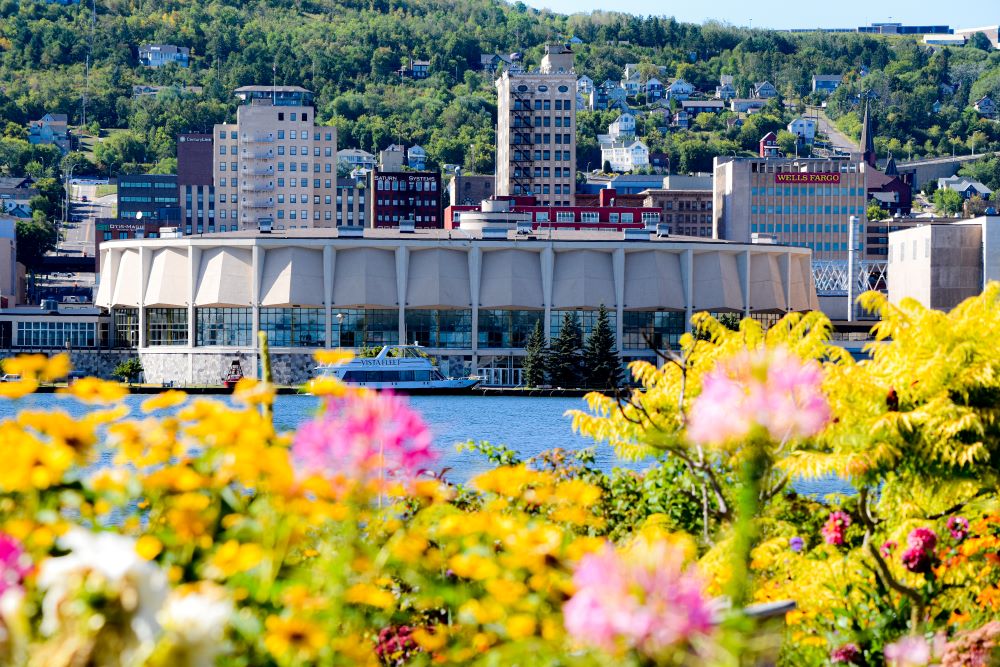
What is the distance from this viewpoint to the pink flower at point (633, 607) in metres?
5.83

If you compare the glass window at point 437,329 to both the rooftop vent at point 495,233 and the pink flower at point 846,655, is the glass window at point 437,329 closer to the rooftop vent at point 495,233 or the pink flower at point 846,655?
the rooftop vent at point 495,233

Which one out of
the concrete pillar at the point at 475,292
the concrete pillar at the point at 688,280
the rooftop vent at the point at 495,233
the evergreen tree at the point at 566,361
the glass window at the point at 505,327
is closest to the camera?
the evergreen tree at the point at 566,361

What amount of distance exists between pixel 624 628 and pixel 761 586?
30.7ft

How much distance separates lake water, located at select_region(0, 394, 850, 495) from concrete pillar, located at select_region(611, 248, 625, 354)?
17.3 m

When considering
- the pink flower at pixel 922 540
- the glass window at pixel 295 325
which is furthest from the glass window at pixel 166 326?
the pink flower at pixel 922 540

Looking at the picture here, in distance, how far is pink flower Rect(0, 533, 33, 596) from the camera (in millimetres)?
6195

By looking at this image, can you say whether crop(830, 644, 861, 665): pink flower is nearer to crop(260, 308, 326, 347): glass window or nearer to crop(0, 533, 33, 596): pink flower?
crop(0, 533, 33, 596): pink flower

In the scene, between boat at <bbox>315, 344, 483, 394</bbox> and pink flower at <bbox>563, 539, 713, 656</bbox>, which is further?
boat at <bbox>315, 344, 483, 394</bbox>

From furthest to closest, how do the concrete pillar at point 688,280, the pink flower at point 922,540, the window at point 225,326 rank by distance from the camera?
the concrete pillar at point 688,280 → the window at point 225,326 → the pink flower at point 922,540

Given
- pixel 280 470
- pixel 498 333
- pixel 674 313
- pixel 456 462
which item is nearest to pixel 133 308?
pixel 498 333

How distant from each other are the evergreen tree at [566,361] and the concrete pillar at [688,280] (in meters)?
14.8

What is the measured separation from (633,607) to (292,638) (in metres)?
1.34

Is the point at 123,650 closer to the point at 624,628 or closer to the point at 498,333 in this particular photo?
the point at 624,628

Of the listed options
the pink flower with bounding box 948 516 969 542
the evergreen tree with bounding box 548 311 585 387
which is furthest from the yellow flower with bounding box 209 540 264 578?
the evergreen tree with bounding box 548 311 585 387
